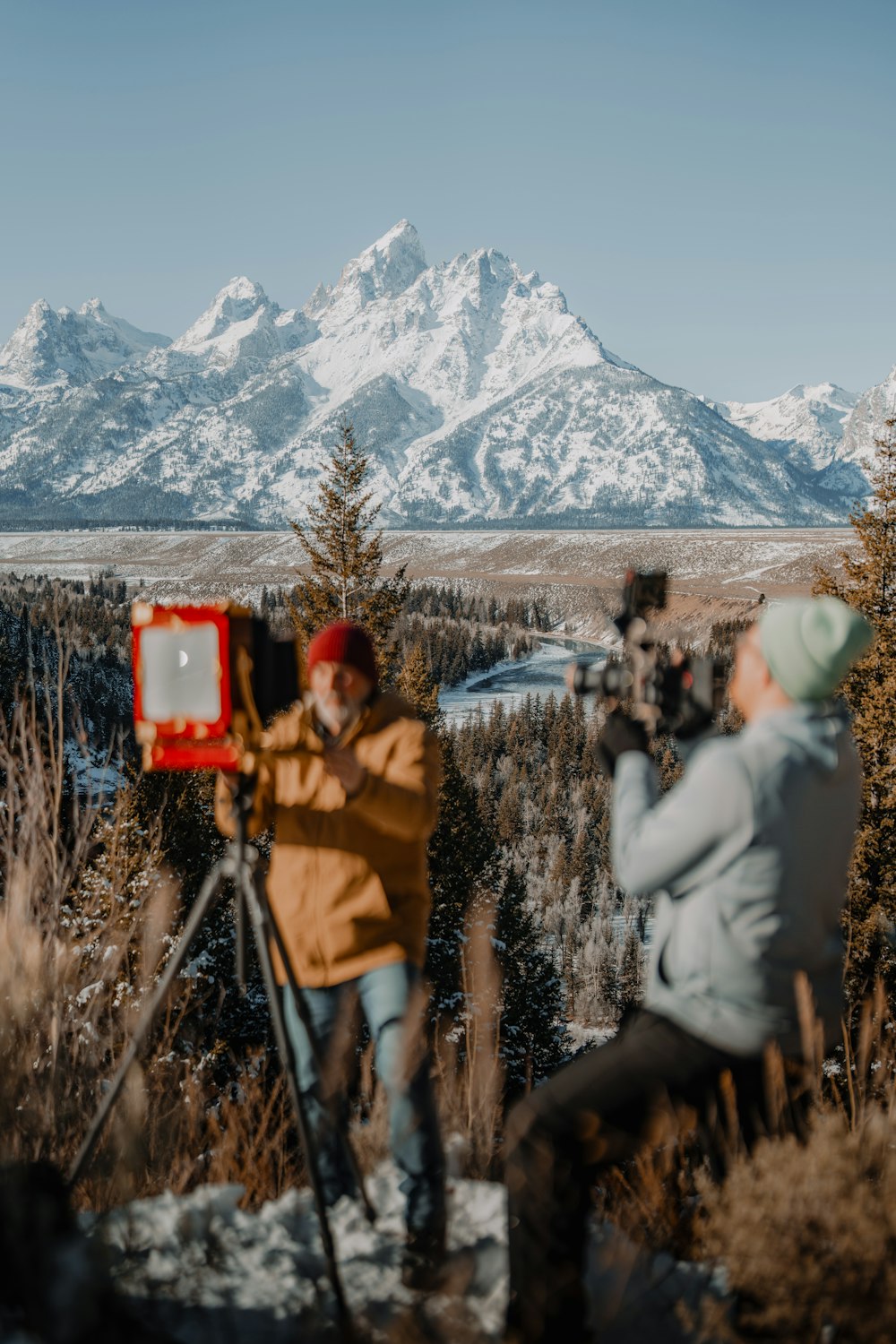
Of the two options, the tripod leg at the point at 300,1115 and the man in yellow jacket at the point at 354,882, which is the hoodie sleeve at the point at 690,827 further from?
the tripod leg at the point at 300,1115

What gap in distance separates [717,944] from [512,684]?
12252cm

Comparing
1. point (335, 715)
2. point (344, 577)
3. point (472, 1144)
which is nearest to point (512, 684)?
point (344, 577)

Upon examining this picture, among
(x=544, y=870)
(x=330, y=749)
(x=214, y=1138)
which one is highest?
(x=330, y=749)

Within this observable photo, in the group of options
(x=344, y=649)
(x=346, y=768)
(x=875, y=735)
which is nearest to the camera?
(x=346, y=768)

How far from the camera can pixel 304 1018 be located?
2.36 meters

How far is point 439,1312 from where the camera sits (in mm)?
1944

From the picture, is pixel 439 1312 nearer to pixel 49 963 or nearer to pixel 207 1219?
pixel 207 1219

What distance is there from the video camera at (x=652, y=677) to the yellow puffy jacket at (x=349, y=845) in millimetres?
547

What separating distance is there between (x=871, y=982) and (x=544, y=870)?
→ 56546mm

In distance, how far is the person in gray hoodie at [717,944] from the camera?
1748 mm

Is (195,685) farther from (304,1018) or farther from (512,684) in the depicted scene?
(512,684)

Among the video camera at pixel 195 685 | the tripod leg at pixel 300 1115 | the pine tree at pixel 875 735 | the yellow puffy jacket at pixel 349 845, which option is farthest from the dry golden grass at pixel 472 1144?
the pine tree at pixel 875 735

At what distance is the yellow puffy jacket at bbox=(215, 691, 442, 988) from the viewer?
2.36 metres

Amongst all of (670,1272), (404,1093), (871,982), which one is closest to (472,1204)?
(404,1093)
